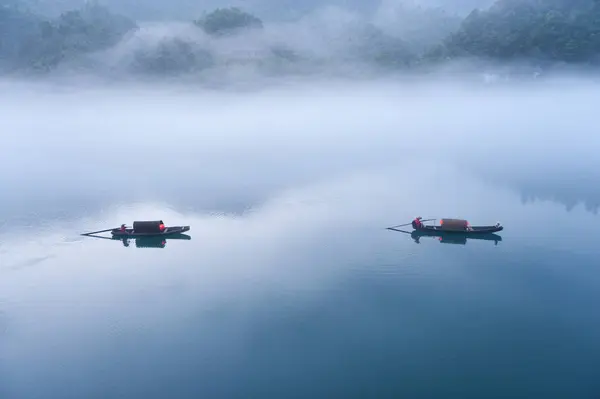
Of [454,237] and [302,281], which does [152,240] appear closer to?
[302,281]

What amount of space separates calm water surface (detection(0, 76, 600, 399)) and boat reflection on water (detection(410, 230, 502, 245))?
1.91 ft

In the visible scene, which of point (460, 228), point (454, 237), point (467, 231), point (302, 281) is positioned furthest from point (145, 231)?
point (467, 231)

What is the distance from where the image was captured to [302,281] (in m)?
27.9

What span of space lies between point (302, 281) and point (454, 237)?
13076mm

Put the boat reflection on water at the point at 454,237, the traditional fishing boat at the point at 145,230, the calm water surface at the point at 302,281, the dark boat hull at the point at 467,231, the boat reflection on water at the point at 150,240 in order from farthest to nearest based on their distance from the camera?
the traditional fishing boat at the point at 145,230 < the boat reflection on water at the point at 150,240 < the boat reflection on water at the point at 454,237 < the dark boat hull at the point at 467,231 < the calm water surface at the point at 302,281

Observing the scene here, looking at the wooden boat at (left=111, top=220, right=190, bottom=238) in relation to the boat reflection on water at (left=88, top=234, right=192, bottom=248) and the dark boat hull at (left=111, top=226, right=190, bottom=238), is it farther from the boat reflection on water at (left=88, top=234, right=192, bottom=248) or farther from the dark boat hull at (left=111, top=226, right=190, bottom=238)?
A: the boat reflection on water at (left=88, top=234, right=192, bottom=248)

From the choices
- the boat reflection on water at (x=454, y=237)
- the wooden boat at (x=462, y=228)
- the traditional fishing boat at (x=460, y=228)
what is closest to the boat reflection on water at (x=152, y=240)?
the boat reflection on water at (x=454, y=237)

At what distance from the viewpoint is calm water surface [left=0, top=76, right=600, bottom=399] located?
19.6 metres

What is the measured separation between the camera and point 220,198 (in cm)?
4694

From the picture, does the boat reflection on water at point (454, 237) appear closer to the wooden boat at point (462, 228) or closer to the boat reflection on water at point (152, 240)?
the wooden boat at point (462, 228)

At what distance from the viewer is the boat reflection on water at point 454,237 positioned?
3419 centimetres

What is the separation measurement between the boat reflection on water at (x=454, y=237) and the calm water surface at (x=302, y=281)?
583mm

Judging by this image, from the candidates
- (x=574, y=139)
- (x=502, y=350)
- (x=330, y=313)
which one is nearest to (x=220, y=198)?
(x=330, y=313)

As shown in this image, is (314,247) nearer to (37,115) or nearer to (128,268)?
(128,268)
